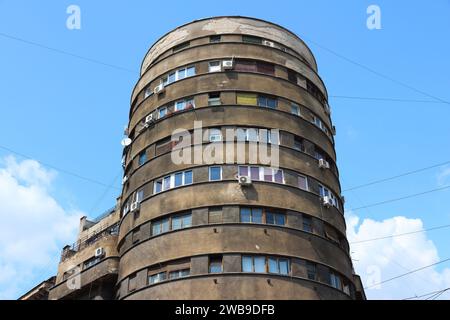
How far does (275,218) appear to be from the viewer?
26578mm

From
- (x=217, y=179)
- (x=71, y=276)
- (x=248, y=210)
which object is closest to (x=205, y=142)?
(x=217, y=179)

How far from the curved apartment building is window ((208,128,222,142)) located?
54 millimetres

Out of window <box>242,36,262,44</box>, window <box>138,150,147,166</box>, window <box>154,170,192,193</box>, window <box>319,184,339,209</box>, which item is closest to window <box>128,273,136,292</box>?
window <box>154,170,192,193</box>

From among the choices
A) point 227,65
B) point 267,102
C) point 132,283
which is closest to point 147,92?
point 227,65

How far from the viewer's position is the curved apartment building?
25172mm

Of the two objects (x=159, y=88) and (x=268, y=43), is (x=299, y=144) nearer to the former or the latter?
(x=268, y=43)

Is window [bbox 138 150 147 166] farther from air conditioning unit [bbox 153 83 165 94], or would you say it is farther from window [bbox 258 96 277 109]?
window [bbox 258 96 277 109]

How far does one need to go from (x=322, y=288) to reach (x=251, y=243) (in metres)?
3.93

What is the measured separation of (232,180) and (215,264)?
425 centimetres
